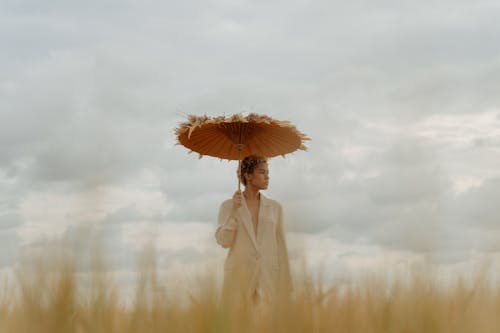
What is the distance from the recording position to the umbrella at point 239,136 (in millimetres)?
5828

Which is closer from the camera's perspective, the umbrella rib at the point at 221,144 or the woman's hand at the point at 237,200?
the woman's hand at the point at 237,200

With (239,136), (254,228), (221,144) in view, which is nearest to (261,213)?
(254,228)

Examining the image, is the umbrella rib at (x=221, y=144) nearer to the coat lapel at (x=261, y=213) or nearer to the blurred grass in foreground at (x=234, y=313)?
the coat lapel at (x=261, y=213)

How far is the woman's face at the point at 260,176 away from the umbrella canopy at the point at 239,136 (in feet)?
0.81

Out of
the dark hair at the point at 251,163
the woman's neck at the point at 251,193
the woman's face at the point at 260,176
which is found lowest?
the woman's neck at the point at 251,193

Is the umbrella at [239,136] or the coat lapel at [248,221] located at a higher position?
the umbrella at [239,136]

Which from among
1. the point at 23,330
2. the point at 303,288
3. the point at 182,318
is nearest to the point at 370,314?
the point at 303,288

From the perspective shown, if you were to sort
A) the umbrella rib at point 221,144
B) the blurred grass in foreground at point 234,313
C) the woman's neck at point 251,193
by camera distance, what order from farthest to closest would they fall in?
the umbrella rib at point 221,144
the woman's neck at point 251,193
the blurred grass in foreground at point 234,313

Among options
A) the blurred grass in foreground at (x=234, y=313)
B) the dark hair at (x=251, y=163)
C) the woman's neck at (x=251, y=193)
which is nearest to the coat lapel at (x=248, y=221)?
the woman's neck at (x=251, y=193)

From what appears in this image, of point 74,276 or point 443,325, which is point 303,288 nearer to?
point 443,325

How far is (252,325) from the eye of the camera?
2.04m

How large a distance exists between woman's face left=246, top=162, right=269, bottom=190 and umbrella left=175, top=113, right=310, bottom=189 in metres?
0.14

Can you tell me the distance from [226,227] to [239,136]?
0.98 m

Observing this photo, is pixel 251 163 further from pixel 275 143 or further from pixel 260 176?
pixel 275 143
